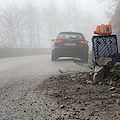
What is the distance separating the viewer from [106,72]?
3523 millimetres

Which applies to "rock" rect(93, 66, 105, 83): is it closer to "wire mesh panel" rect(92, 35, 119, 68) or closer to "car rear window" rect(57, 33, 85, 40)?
"wire mesh panel" rect(92, 35, 119, 68)

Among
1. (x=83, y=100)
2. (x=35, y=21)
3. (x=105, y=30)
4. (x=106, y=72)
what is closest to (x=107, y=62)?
(x=106, y=72)

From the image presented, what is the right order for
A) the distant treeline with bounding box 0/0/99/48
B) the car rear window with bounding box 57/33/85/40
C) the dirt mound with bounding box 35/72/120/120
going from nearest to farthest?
the dirt mound with bounding box 35/72/120/120 < the car rear window with bounding box 57/33/85/40 < the distant treeline with bounding box 0/0/99/48

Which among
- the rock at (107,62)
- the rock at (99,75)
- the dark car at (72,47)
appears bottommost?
the rock at (99,75)

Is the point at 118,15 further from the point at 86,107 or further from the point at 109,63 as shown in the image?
the point at 86,107

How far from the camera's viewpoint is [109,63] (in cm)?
350

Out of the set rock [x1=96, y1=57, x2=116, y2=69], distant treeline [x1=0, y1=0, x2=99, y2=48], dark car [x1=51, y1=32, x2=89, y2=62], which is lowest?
rock [x1=96, y1=57, x2=116, y2=69]

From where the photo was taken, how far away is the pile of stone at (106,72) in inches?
133

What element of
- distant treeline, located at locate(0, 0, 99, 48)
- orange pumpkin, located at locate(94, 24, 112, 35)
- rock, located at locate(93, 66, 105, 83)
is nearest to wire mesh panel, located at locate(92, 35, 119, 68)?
orange pumpkin, located at locate(94, 24, 112, 35)

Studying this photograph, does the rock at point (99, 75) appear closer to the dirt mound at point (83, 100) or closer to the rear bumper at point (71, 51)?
the dirt mound at point (83, 100)

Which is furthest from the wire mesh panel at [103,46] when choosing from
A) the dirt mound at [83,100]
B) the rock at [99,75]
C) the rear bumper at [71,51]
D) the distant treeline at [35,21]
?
the distant treeline at [35,21]

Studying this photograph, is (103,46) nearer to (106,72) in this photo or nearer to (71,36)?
(106,72)

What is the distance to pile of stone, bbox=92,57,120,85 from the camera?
3388 millimetres

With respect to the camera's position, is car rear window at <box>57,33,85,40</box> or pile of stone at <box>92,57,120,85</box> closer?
pile of stone at <box>92,57,120,85</box>
